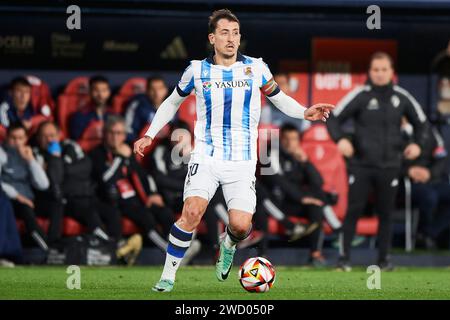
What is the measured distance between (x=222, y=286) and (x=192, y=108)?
5.44m

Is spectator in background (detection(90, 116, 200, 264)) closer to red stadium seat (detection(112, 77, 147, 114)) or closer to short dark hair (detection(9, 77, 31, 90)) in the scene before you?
red stadium seat (detection(112, 77, 147, 114))

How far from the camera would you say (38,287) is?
948 cm

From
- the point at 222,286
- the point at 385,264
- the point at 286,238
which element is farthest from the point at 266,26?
the point at 222,286

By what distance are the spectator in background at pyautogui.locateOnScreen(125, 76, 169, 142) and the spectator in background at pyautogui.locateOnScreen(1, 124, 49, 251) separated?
4.44 ft

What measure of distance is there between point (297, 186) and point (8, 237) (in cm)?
348

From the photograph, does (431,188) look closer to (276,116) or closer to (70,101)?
(276,116)

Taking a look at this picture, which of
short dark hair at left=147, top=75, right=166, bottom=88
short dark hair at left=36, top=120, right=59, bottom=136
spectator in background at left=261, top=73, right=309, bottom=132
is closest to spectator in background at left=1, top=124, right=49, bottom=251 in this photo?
short dark hair at left=36, top=120, right=59, bottom=136

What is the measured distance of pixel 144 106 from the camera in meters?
14.4

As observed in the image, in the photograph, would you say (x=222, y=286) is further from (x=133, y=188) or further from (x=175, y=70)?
(x=175, y=70)

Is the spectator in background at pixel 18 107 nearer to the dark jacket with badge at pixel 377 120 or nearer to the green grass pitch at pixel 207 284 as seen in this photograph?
the green grass pitch at pixel 207 284

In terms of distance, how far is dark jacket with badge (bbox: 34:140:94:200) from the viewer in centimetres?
1349

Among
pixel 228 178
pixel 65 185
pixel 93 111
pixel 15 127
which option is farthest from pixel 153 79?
pixel 228 178

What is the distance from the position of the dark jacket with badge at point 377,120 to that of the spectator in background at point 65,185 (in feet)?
9.52

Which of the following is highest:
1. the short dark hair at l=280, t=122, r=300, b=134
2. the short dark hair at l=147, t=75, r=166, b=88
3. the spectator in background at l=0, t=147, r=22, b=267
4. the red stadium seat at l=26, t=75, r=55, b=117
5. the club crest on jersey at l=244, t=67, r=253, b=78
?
the club crest on jersey at l=244, t=67, r=253, b=78
